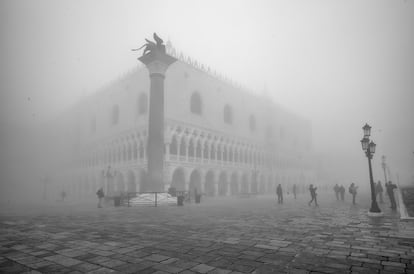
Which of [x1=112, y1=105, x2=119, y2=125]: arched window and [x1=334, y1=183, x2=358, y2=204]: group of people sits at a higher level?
[x1=112, y1=105, x2=119, y2=125]: arched window

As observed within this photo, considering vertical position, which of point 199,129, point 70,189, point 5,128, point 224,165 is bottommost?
point 70,189

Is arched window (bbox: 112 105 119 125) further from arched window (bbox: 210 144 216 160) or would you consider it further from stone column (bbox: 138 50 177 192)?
stone column (bbox: 138 50 177 192)

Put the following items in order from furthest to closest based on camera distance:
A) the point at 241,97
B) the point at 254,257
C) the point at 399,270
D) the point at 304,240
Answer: the point at 241,97, the point at 304,240, the point at 254,257, the point at 399,270

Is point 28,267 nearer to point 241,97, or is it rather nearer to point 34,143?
point 241,97

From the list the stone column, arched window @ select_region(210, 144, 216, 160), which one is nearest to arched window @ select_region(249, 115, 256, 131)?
arched window @ select_region(210, 144, 216, 160)

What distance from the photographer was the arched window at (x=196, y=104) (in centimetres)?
3909

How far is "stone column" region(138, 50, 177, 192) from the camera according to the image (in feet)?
66.3

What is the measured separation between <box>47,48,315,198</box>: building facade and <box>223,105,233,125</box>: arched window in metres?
0.16

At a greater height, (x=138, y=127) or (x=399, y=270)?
(x=138, y=127)

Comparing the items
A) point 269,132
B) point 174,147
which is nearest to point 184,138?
point 174,147

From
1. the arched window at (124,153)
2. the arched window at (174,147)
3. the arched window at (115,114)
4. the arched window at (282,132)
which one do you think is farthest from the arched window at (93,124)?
the arched window at (282,132)

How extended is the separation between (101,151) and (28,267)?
42.8 metres

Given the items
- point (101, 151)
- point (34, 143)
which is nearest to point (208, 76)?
point (101, 151)

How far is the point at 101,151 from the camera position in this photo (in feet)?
145
